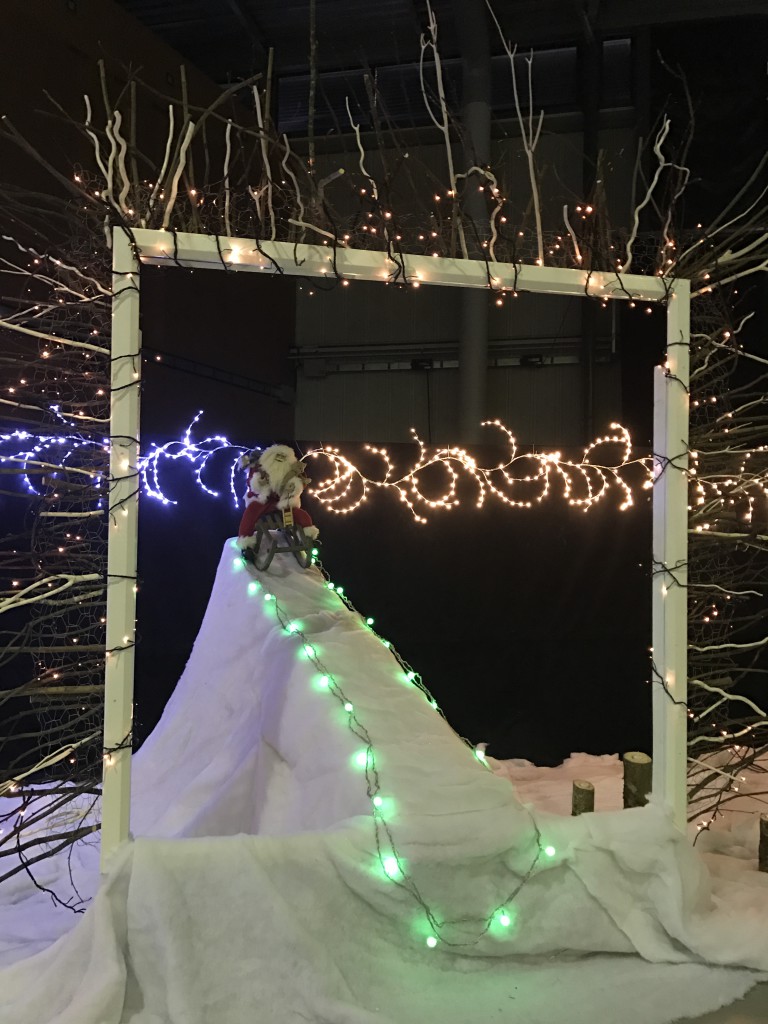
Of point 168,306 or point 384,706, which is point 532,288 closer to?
point 384,706

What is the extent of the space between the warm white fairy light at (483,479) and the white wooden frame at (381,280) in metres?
1.97

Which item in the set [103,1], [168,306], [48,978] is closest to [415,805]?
[48,978]

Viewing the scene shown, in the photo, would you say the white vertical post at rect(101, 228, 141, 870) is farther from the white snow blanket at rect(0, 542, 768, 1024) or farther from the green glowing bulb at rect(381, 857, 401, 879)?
the green glowing bulb at rect(381, 857, 401, 879)

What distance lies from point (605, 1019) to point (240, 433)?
16.2 feet

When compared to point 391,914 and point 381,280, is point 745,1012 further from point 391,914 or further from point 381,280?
point 381,280

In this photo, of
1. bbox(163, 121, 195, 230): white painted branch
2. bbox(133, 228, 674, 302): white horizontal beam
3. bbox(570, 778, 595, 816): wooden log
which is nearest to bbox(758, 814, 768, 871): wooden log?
bbox(570, 778, 595, 816): wooden log

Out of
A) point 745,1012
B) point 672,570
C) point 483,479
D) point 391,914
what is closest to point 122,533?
point 391,914

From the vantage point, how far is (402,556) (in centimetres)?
424

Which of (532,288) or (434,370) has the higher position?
(434,370)

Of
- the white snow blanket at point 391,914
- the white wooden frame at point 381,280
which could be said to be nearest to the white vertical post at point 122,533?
the white wooden frame at point 381,280

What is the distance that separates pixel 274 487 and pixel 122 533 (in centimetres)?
155

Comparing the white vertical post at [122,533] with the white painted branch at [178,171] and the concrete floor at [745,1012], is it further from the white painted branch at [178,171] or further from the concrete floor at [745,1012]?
the concrete floor at [745,1012]

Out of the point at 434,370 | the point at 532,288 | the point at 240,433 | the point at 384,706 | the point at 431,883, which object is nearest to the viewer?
the point at 431,883

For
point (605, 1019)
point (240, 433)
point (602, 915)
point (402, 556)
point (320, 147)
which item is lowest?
point (605, 1019)
